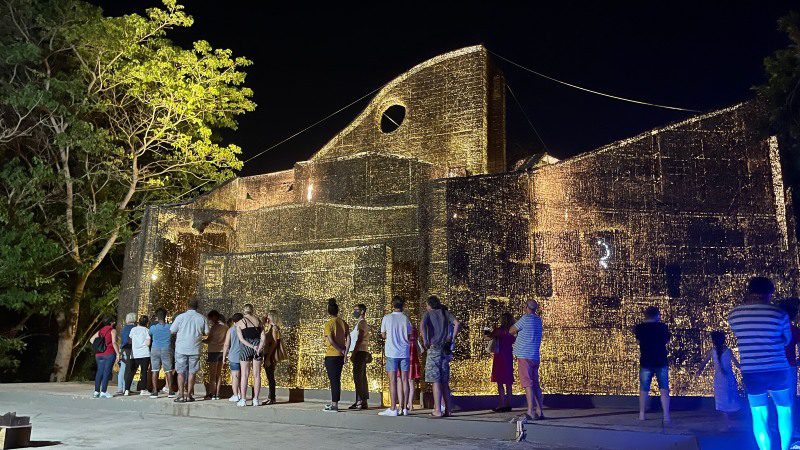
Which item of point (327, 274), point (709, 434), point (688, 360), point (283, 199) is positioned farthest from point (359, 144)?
point (709, 434)

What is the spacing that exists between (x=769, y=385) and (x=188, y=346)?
777cm

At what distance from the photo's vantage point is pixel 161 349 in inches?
436

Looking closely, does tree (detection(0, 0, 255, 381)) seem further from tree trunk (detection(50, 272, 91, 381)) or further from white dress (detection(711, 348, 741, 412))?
white dress (detection(711, 348, 741, 412))

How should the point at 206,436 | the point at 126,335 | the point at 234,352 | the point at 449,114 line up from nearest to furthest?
the point at 206,436, the point at 234,352, the point at 126,335, the point at 449,114

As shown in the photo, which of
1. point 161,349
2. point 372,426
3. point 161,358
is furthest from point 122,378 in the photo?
Result: point 372,426

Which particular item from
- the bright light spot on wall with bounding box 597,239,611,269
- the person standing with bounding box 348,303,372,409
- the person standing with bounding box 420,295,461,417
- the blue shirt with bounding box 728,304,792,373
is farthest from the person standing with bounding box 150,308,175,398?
the blue shirt with bounding box 728,304,792,373

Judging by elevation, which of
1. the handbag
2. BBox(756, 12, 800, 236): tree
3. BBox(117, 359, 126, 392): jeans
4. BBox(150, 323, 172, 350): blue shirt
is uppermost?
BBox(756, 12, 800, 236): tree

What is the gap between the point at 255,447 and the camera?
6.91 metres

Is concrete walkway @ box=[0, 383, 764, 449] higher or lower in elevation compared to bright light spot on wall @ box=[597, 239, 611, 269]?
lower

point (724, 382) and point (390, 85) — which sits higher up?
point (390, 85)

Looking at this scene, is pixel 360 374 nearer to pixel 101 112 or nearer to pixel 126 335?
pixel 126 335

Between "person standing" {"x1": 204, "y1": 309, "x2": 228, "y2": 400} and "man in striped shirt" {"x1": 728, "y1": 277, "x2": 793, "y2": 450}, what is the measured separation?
25.1 feet

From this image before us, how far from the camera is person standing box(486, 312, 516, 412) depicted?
903 cm

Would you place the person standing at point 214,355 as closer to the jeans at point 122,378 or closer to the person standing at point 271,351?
the person standing at point 271,351
